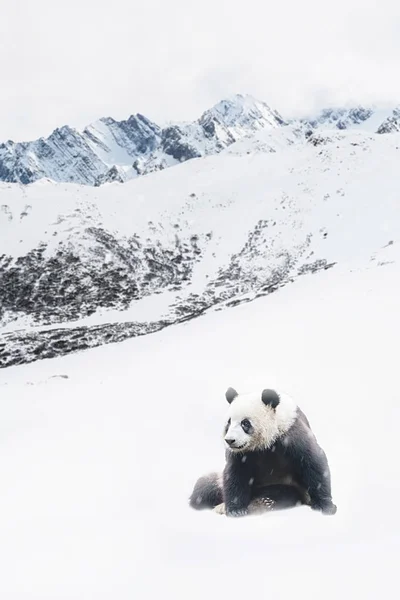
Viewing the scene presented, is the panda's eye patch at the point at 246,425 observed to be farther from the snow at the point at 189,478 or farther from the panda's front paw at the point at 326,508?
the panda's front paw at the point at 326,508

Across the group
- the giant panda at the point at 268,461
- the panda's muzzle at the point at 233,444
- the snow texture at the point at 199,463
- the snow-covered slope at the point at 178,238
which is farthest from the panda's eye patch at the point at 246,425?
the snow-covered slope at the point at 178,238

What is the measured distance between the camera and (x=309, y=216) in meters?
70.9

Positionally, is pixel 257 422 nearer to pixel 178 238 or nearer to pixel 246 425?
pixel 246 425

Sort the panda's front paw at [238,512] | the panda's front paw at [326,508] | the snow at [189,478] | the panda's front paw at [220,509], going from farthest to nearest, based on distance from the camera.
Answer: the panda's front paw at [220,509] → the panda's front paw at [238,512] → the panda's front paw at [326,508] → the snow at [189,478]

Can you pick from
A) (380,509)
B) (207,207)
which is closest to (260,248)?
(207,207)

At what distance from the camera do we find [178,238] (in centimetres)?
7525

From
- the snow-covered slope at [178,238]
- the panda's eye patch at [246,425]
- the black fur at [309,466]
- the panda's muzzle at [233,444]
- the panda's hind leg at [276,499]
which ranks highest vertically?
the snow-covered slope at [178,238]

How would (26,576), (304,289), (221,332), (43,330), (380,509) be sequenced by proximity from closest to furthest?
1. (26,576)
2. (380,509)
3. (221,332)
4. (304,289)
5. (43,330)

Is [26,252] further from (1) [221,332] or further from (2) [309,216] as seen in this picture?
(1) [221,332]

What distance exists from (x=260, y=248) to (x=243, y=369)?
59.0m

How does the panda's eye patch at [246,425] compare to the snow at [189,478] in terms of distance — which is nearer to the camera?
the snow at [189,478]

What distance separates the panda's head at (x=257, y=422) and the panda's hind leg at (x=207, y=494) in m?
0.75

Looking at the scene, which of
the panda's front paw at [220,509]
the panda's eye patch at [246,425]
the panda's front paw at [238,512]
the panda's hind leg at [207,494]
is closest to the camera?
the panda's front paw at [238,512]

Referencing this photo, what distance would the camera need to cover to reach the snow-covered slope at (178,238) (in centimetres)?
5419
